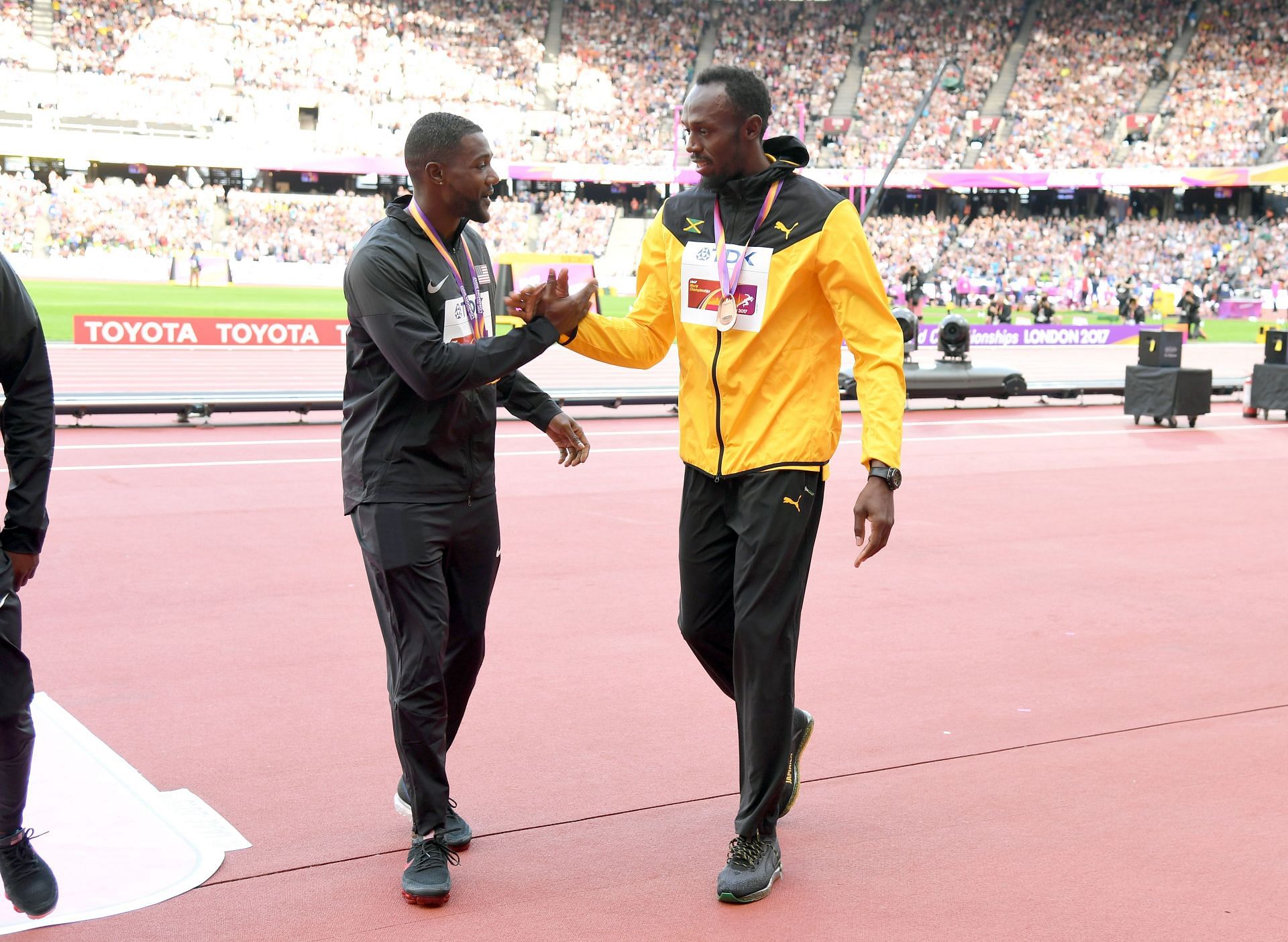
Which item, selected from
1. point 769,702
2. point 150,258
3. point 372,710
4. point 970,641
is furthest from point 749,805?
point 150,258

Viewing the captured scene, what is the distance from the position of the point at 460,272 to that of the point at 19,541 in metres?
1.42

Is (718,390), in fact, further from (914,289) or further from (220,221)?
(220,221)

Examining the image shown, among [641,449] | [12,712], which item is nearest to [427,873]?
[12,712]

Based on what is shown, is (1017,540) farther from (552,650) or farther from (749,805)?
(749,805)

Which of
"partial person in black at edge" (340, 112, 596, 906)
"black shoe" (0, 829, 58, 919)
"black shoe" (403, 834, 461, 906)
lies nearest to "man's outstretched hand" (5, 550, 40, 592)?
"black shoe" (0, 829, 58, 919)

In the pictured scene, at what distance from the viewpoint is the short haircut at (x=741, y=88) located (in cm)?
386

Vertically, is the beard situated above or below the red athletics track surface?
above

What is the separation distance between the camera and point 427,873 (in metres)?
3.75

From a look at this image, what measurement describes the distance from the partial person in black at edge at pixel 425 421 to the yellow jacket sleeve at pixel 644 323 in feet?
0.44

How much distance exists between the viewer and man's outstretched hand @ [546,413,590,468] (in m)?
4.36

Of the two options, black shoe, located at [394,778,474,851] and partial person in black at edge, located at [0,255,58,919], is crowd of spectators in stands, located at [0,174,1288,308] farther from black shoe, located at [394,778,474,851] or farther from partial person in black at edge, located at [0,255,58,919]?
partial person in black at edge, located at [0,255,58,919]

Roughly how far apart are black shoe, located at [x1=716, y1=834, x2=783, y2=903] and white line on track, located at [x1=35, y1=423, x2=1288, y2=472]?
931cm

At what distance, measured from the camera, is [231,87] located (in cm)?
5262

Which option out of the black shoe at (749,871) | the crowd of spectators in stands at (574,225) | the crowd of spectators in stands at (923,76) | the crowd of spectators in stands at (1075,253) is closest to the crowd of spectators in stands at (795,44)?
the crowd of spectators in stands at (923,76)
